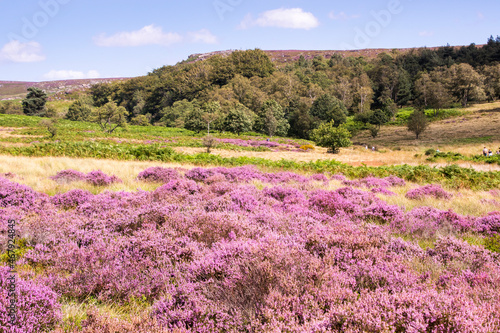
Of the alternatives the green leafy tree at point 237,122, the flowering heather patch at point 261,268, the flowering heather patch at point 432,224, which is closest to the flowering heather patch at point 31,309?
the flowering heather patch at point 261,268

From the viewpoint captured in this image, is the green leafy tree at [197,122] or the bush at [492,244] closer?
the bush at [492,244]

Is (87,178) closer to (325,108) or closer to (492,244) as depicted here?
(492,244)

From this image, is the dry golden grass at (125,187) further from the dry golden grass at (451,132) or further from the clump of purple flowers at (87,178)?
the dry golden grass at (451,132)

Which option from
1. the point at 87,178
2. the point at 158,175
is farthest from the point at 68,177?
the point at 158,175

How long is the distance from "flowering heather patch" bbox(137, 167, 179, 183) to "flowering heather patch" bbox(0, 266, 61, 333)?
22.4ft

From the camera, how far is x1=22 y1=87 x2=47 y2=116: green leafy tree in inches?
3056

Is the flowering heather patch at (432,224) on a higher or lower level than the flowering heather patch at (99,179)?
lower

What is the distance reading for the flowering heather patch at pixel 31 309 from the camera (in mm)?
2262

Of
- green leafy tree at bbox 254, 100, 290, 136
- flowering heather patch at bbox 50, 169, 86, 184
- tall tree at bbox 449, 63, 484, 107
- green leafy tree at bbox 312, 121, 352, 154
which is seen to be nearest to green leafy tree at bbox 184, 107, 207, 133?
green leafy tree at bbox 254, 100, 290, 136

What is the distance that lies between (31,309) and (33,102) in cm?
9655

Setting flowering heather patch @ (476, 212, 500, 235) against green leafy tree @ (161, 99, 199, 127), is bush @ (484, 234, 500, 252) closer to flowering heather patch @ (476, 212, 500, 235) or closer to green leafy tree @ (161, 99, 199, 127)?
flowering heather patch @ (476, 212, 500, 235)

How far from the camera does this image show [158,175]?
9.73 meters

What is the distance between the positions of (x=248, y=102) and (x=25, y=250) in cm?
8100

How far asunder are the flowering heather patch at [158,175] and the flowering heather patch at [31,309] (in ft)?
22.4
